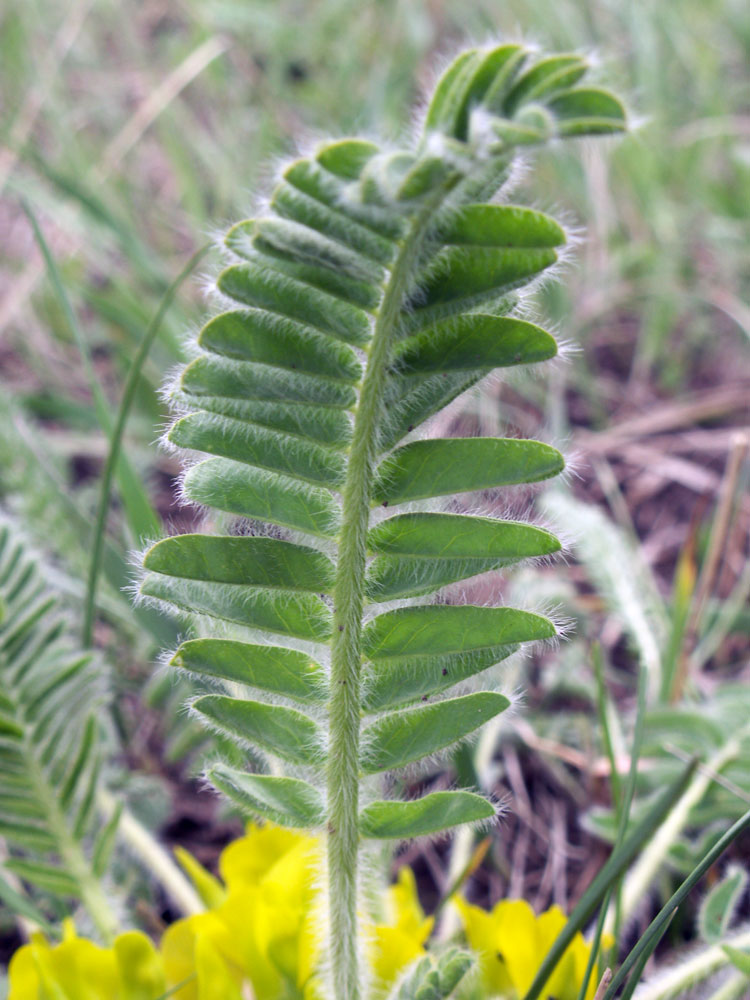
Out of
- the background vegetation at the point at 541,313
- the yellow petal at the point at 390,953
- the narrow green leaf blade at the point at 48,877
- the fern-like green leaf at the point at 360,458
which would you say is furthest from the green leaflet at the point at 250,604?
the narrow green leaf blade at the point at 48,877

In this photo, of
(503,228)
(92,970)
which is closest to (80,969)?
(92,970)

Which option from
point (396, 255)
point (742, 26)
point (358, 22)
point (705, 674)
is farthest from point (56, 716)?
point (742, 26)

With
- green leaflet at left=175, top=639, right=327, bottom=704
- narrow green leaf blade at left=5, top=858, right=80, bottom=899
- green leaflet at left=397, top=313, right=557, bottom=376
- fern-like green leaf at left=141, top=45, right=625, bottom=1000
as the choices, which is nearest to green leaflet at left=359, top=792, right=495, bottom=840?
fern-like green leaf at left=141, top=45, right=625, bottom=1000

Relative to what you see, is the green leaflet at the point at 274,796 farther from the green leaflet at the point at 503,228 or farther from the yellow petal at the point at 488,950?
the green leaflet at the point at 503,228

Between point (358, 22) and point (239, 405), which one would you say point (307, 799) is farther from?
point (358, 22)

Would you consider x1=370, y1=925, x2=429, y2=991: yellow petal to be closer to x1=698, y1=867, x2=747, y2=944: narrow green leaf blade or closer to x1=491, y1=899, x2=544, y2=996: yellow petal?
x1=491, y1=899, x2=544, y2=996: yellow petal

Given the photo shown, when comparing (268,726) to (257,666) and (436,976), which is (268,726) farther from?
(436,976)

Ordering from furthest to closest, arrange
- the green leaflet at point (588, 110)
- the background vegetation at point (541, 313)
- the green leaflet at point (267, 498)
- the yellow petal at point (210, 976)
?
the background vegetation at point (541, 313) < the yellow petal at point (210, 976) < the green leaflet at point (267, 498) < the green leaflet at point (588, 110)
